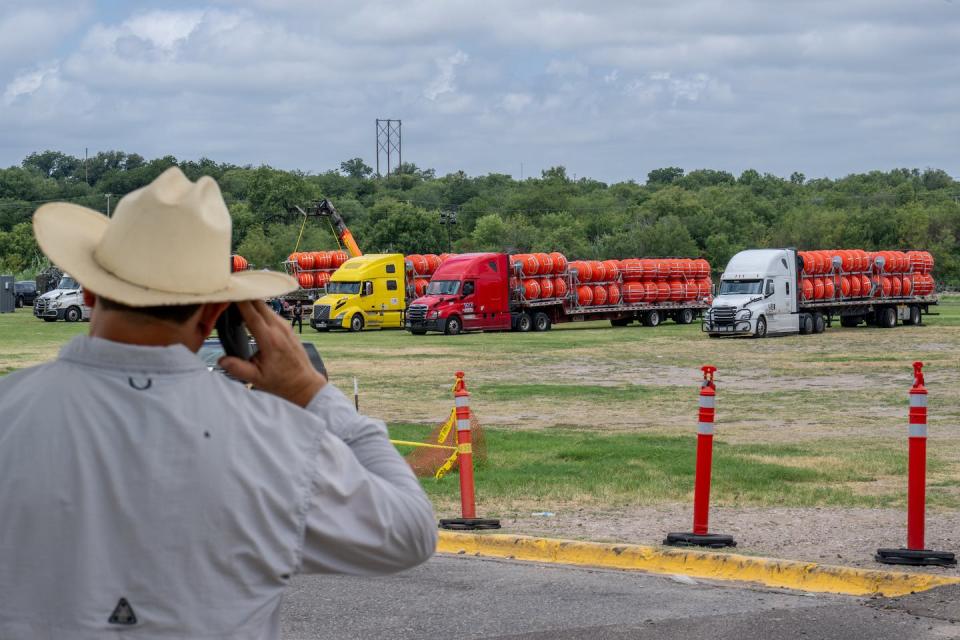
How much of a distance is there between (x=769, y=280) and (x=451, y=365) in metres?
19.7

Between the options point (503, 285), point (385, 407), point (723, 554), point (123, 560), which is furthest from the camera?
point (503, 285)

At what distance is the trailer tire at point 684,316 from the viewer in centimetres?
6688

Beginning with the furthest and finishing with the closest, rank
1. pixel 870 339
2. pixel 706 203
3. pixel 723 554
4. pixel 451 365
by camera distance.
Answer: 1. pixel 706 203
2. pixel 870 339
3. pixel 451 365
4. pixel 723 554

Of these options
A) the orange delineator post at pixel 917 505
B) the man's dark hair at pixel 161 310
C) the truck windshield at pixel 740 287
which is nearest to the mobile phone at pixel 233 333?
the man's dark hair at pixel 161 310

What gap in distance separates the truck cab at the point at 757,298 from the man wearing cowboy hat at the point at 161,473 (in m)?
48.7

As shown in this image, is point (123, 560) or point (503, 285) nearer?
point (123, 560)

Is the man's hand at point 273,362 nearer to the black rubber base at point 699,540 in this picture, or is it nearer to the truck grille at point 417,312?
the black rubber base at point 699,540

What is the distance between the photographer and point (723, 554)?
10.3 metres

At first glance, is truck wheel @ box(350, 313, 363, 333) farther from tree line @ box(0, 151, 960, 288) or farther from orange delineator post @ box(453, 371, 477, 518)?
orange delineator post @ box(453, 371, 477, 518)

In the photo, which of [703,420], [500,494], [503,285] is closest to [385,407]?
[500,494]

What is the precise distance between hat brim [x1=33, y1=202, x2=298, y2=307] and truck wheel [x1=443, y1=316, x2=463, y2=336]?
5271 centimetres

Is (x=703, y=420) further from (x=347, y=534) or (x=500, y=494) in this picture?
(x=347, y=534)

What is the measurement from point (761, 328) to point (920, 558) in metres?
42.3

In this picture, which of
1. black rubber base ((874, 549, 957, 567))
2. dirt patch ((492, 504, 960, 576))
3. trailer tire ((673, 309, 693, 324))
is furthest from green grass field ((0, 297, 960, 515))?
trailer tire ((673, 309, 693, 324))
